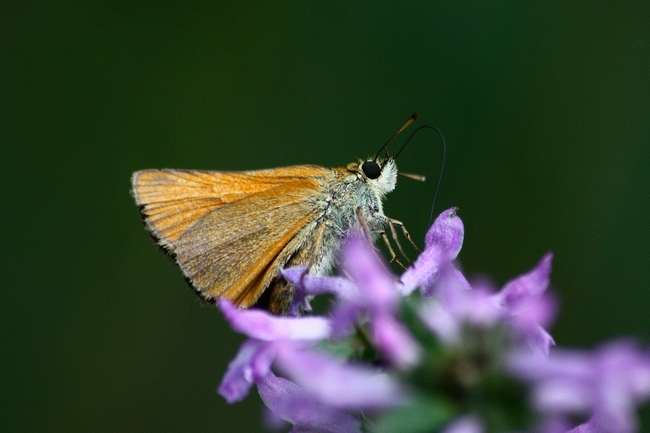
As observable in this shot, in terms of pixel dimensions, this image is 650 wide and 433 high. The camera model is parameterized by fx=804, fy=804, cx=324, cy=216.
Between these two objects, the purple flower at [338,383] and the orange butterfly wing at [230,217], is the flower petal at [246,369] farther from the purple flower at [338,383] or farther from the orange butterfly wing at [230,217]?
the orange butterfly wing at [230,217]

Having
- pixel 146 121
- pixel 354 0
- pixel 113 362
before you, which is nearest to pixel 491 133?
pixel 354 0

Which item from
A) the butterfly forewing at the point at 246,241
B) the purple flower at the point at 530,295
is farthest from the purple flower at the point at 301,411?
the butterfly forewing at the point at 246,241

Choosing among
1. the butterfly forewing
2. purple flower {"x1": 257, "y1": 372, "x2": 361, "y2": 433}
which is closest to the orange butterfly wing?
the butterfly forewing

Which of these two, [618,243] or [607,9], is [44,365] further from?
[607,9]

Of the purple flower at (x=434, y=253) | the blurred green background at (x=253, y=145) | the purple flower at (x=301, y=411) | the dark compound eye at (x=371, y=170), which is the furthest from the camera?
the blurred green background at (x=253, y=145)

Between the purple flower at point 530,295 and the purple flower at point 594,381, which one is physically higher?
the purple flower at point 530,295

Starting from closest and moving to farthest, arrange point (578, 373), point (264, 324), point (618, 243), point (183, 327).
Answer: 1. point (578, 373)
2. point (264, 324)
3. point (618, 243)
4. point (183, 327)

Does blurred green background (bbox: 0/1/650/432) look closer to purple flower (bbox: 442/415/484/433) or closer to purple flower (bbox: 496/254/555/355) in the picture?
purple flower (bbox: 496/254/555/355)
